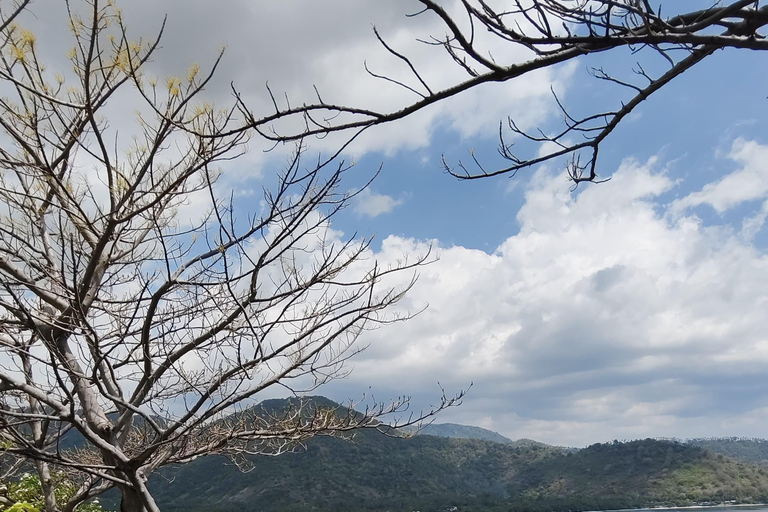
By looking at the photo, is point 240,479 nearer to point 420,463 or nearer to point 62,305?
point 420,463

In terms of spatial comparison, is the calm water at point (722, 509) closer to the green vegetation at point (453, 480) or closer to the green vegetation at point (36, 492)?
the green vegetation at point (453, 480)

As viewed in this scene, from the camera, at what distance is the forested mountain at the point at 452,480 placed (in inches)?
2120

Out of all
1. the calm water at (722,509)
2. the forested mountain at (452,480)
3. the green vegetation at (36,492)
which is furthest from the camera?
the forested mountain at (452,480)

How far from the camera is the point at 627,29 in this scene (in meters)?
1.78

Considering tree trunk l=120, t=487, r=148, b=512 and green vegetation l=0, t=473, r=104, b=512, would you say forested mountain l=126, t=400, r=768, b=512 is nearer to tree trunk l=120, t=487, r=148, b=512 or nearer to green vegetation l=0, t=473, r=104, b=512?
green vegetation l=0, t=473, r=104, b=512

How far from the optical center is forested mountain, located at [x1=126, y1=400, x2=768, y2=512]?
2120 inches

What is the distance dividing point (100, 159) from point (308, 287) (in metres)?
1.69

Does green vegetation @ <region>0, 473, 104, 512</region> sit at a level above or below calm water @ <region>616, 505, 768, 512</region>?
above

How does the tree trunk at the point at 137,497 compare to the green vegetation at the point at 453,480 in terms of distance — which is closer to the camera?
the tree trunk at the point at 137,497

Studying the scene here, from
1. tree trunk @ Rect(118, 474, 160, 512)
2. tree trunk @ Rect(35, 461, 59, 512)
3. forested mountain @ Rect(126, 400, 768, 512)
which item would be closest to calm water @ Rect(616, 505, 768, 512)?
forested mountain @ Rect(126, 400, 768, 512)

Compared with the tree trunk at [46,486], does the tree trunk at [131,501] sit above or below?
below

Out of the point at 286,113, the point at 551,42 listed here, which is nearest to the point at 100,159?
the point at 286,113

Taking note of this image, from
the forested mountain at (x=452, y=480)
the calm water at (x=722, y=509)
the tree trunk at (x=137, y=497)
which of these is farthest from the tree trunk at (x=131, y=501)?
the calm water at (x=722, y=509)

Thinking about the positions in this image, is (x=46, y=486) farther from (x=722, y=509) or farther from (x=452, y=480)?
(x=452, y=480)
